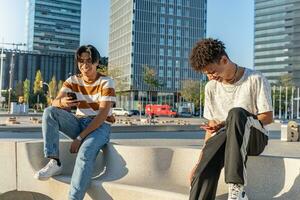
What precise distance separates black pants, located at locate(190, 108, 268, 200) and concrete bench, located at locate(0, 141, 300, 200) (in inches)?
8.3

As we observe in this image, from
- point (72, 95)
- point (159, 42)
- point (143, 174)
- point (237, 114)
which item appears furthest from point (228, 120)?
point (159, 42)

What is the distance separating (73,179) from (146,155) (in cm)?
68

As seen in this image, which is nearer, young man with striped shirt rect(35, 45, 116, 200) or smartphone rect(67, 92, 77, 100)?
young man with striped shirt rect(35, 45, 116, 200)

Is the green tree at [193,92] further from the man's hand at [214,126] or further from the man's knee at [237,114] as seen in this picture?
the man's knee at [237,114]

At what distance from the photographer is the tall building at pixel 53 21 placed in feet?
405

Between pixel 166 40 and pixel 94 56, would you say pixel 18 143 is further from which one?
pixel 166 40

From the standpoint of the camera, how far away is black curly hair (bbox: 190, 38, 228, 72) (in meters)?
2.96

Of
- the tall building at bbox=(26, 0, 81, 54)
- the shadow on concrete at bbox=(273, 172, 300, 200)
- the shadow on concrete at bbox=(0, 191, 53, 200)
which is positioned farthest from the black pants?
the tall building at bbox=(26, 0, 81, 54)

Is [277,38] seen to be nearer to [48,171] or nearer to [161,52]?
[161,52]

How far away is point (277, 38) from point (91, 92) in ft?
425

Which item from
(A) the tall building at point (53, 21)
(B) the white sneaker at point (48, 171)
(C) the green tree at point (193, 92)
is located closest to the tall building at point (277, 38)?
(C) the green tree at point (193, 92)

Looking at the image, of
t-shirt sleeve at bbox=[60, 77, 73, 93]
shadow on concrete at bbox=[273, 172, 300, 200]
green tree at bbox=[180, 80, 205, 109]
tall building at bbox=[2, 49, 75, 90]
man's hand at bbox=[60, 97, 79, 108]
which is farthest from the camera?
tall building at bbox=[2, 49, 75, 90]

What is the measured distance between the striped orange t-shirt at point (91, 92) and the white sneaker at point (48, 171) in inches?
21.3

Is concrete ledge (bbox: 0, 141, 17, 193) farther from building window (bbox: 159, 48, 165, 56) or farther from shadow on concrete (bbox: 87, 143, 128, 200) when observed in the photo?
building window (bbox: 159, 48, 165, 56)
